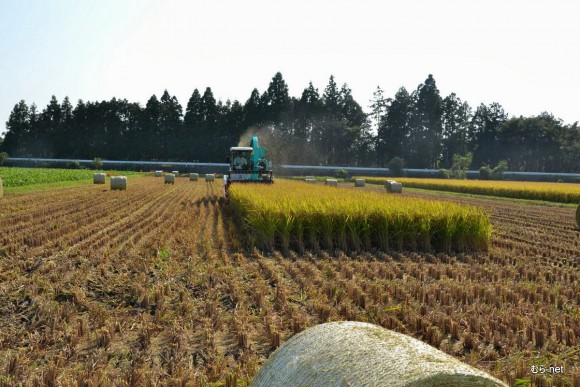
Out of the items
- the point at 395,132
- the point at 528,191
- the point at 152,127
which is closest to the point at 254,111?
the point at 152,127

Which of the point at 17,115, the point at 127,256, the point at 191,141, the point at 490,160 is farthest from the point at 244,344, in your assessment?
the point at 17,115

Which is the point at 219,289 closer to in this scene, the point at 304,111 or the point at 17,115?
the point at 304,111

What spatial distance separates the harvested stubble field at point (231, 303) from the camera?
4.89 meters

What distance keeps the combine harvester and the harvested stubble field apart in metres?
12.1

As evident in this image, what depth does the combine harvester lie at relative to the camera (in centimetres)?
2452

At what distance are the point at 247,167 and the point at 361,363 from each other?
23360mm

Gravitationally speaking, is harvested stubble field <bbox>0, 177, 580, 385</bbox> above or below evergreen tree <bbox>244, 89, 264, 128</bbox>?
below

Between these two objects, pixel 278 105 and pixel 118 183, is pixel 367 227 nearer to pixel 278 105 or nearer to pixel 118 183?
pixel 118 183

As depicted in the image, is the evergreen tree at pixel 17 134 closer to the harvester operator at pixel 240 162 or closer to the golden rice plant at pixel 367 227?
the harvester operator at pixel 240 162

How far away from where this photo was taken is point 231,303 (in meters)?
7.02

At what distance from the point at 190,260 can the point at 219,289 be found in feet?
7.32

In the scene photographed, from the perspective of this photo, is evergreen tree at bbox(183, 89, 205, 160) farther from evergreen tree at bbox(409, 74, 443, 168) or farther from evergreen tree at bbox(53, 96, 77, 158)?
evergreen tree at bbox(409, 74, 443, 168)

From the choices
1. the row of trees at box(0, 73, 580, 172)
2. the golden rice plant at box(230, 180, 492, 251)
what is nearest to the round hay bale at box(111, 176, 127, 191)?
the golden rice plant at box(230, 180, 492, 251)

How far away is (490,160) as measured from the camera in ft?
325
